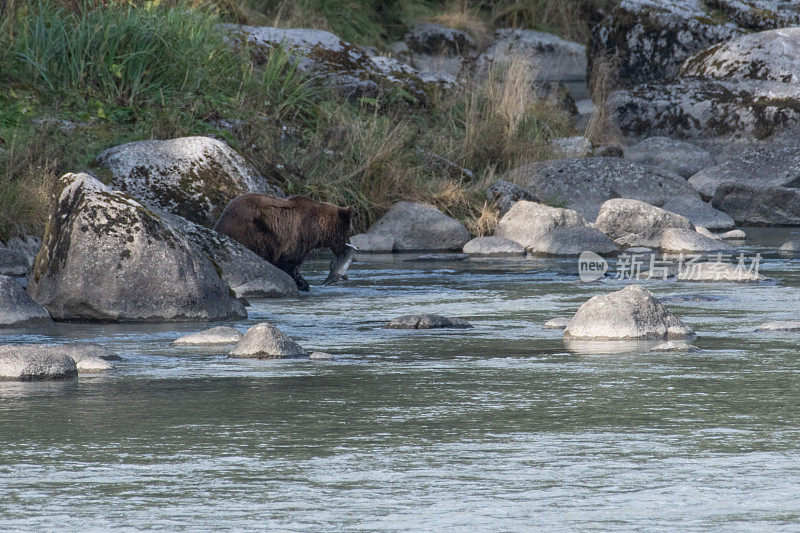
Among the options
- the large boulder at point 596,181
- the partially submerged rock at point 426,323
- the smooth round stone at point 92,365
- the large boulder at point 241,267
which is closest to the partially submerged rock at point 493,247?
the large boulder at point 596,181

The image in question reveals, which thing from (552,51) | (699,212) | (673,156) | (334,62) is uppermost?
(552,51)

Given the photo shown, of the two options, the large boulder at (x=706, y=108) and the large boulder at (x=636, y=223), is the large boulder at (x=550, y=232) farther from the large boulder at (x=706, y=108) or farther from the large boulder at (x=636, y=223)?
the large boulder at (x=706, y=108)

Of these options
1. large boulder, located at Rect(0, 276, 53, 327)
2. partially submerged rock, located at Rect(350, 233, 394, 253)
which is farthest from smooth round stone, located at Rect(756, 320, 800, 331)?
partially submerged rock, located at Rect(350, 233, 394, 253)

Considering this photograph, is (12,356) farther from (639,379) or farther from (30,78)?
(30,78)

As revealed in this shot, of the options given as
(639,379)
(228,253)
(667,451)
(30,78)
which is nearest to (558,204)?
(30,78)

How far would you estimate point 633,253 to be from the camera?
1349 cm

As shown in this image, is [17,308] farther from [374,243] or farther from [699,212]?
[699,212]

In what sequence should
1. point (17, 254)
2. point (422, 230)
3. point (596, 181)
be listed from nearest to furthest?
point (17, 254)
point (422, 230)
point (596, 181)

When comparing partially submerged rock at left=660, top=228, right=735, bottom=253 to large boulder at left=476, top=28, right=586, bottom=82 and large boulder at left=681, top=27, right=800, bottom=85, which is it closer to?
large boulder at left=681, top=27, right=800, bottom=85

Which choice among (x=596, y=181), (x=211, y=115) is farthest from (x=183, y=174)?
(x=596, y=181)

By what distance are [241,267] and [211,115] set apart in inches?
256

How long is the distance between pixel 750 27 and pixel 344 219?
16225 mm

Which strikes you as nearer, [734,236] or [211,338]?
[211,338]

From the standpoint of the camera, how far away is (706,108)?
21484mm
